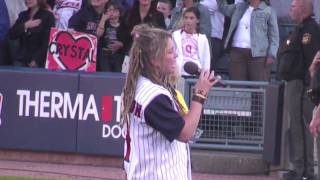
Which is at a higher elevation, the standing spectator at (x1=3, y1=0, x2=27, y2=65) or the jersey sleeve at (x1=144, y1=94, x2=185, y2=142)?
the standing spectator at (x1=3, y1=0, x2=27, y2=65)

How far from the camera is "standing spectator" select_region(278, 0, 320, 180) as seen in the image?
1059 centimetres

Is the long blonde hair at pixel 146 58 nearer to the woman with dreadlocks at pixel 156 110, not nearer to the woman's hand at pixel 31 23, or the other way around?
the woman with dreadlocks at pixel 156 110

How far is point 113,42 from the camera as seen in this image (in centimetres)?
1269

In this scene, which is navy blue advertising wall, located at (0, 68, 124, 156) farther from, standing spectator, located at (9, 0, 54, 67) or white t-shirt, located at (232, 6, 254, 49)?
white t-shirt, located at (232, 6, 254, 49)

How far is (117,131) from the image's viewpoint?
38.4 feet

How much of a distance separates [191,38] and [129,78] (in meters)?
6.68

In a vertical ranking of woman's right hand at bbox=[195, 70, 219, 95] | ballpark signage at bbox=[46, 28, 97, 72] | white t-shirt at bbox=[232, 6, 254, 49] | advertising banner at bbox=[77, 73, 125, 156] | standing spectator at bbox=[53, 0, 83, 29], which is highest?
standing spectator at bbox=[53, 0, 83, 29]

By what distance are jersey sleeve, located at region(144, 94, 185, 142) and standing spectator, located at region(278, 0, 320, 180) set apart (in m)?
5.68

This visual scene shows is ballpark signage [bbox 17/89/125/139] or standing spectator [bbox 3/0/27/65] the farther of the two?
standing spectator [bbox 3/0/27/65]

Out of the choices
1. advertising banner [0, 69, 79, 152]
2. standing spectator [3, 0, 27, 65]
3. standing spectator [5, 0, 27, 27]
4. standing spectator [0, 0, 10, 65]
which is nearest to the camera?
advertising banner [0, 69, 79, 152]

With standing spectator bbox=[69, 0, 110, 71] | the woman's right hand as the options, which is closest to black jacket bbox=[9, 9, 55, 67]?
standing spectator bbox=[69, 0, 110, 71]

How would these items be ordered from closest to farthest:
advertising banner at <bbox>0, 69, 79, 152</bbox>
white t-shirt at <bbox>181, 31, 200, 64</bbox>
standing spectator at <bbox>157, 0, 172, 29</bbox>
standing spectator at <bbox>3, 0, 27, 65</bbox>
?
white t-shirt at <bbox>181, 31, 200, 64</bbox> → advertising banner at <bbox>0, 69, 79, 152</bbox> → standing spectator at <bbox>157, 0, 172, 29</bbox> → standing spectator at <bbox>3, 0, 27, 65</bbox>

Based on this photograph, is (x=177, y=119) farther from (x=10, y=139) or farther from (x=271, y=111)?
(x=10, y=139)

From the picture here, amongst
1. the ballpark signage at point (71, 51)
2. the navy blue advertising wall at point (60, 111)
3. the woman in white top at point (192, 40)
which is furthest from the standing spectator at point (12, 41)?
the woman in white top at point (192, 40)
